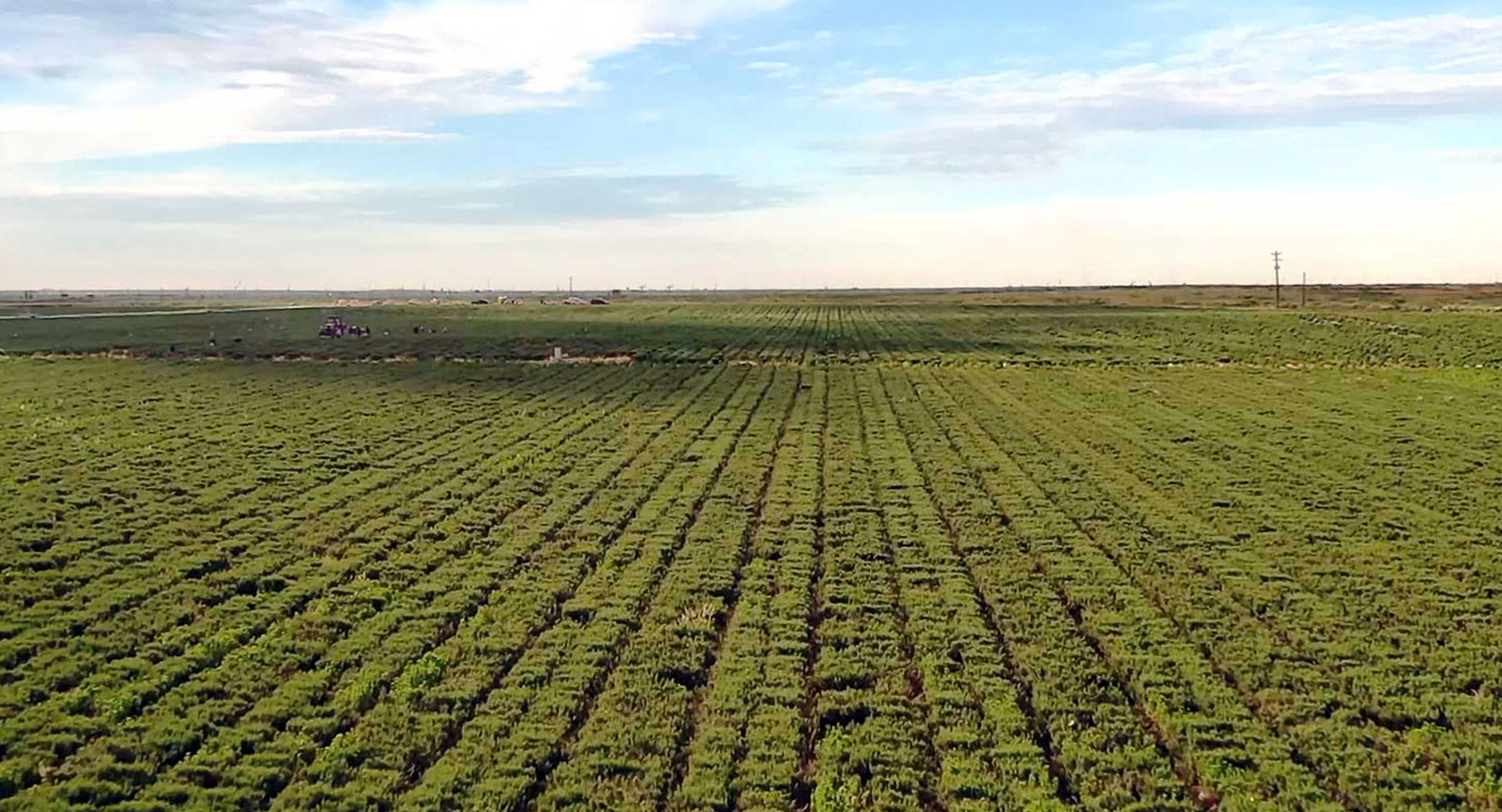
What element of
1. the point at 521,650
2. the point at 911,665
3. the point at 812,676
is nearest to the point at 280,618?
the point at 521,650

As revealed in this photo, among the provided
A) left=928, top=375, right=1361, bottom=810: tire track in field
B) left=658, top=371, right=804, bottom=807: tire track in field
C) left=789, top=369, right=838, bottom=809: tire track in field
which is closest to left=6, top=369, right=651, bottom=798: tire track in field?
left=658, top=371, right=804, bottom=807: tire track in field

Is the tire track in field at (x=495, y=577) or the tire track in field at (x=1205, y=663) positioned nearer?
the tire track in field at (x=1205, y=663)

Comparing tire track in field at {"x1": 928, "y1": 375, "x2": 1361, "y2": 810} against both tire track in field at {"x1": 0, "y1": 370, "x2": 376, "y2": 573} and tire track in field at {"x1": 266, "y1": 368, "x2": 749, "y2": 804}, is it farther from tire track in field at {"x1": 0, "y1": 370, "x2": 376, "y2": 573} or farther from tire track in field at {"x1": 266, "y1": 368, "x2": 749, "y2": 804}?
tire track in field at {"x1": 0, "y1": 370, "x2": 376, "y2": 573}

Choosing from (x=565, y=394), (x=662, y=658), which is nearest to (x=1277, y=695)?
(x=662, y=658)

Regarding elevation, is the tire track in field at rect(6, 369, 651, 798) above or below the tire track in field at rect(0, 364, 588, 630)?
below

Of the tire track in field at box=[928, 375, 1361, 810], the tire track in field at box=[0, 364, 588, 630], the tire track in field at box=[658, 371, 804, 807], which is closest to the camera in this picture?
the tire track in field at box=[928, 375, 1361, 810]

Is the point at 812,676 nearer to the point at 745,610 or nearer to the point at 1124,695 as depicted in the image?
the point at 745,610

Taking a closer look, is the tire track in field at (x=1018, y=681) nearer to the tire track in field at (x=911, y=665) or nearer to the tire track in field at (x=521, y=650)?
the tire track in field at (x=911, y=665)

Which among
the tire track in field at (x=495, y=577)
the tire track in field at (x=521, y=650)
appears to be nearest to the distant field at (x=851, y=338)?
the tire track in field at (x=495, y=577)
